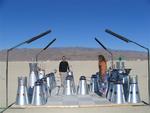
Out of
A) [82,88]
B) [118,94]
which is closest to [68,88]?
[82,88]

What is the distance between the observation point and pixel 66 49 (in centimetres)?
17175

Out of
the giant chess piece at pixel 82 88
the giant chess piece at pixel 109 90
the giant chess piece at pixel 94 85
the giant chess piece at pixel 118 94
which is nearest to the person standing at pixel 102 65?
the giant chess piece at pixel 109 90

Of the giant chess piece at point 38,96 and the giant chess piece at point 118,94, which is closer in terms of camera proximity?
the giant chess piece at point 38,96

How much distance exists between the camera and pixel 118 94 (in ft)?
48.2

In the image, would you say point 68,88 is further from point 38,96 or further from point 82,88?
point 38,96

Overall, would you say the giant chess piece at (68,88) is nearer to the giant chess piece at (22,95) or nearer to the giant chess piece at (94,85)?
the giant chess piece at (94,85)

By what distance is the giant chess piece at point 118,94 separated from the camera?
1466 cm

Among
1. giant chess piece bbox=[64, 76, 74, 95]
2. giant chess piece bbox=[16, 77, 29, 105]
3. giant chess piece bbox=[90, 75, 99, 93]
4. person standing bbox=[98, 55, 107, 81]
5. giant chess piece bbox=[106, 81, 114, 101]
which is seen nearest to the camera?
giant chess piece bbox=[16, 77, 29, 105]

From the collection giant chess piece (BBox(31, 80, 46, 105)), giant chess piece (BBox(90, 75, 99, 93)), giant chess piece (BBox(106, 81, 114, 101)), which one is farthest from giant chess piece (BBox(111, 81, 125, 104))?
giant chess piece (BBox(90, 75, 99, 93))

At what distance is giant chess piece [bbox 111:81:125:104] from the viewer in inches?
577

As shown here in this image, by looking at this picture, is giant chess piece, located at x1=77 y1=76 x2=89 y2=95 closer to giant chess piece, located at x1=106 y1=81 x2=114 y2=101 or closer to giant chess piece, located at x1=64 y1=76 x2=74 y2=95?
giant chess piece, located at x1=64 y1=76 x2=74 y2=95

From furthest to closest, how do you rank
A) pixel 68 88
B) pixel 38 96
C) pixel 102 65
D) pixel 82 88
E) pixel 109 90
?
pixel 82 88 < pixel 68 88 < pixel 102 65 < pixel 109 90 < pixel 38 96

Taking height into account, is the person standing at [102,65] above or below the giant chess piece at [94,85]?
above

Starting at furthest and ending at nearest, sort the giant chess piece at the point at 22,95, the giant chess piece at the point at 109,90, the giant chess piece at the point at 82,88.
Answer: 1. the giant chess piece at the point at 82,88
2. the giant chess piece at the point at 109,90
3. the giant chess piece at the point at 22,95
